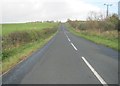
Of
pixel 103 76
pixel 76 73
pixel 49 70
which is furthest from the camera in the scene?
pixel 49 70

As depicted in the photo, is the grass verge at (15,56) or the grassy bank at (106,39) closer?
the grass verge at (15,56)

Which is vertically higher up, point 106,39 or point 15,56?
point 15,56

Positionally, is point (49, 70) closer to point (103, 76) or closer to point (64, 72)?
point (64, 72)

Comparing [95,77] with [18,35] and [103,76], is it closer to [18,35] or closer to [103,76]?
[103,76]

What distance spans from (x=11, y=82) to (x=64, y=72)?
2.83 metres

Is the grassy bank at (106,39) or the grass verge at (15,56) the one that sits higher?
the grass verge at (15,56)

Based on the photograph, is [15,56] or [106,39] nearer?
[15,56]

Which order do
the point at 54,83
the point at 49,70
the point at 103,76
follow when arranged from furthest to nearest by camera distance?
1. the point at 49,70
2. the point at 103,76
3. the point at 54,83

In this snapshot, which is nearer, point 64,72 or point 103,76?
point 103,76

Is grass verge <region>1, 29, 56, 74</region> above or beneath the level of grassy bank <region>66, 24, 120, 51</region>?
above

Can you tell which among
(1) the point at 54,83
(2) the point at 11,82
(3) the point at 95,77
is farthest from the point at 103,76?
(2) the point at 11,82

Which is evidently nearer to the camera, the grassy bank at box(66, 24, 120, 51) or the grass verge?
the grass verge

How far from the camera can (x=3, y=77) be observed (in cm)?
1020

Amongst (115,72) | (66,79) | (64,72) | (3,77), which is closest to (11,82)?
(3,77)
